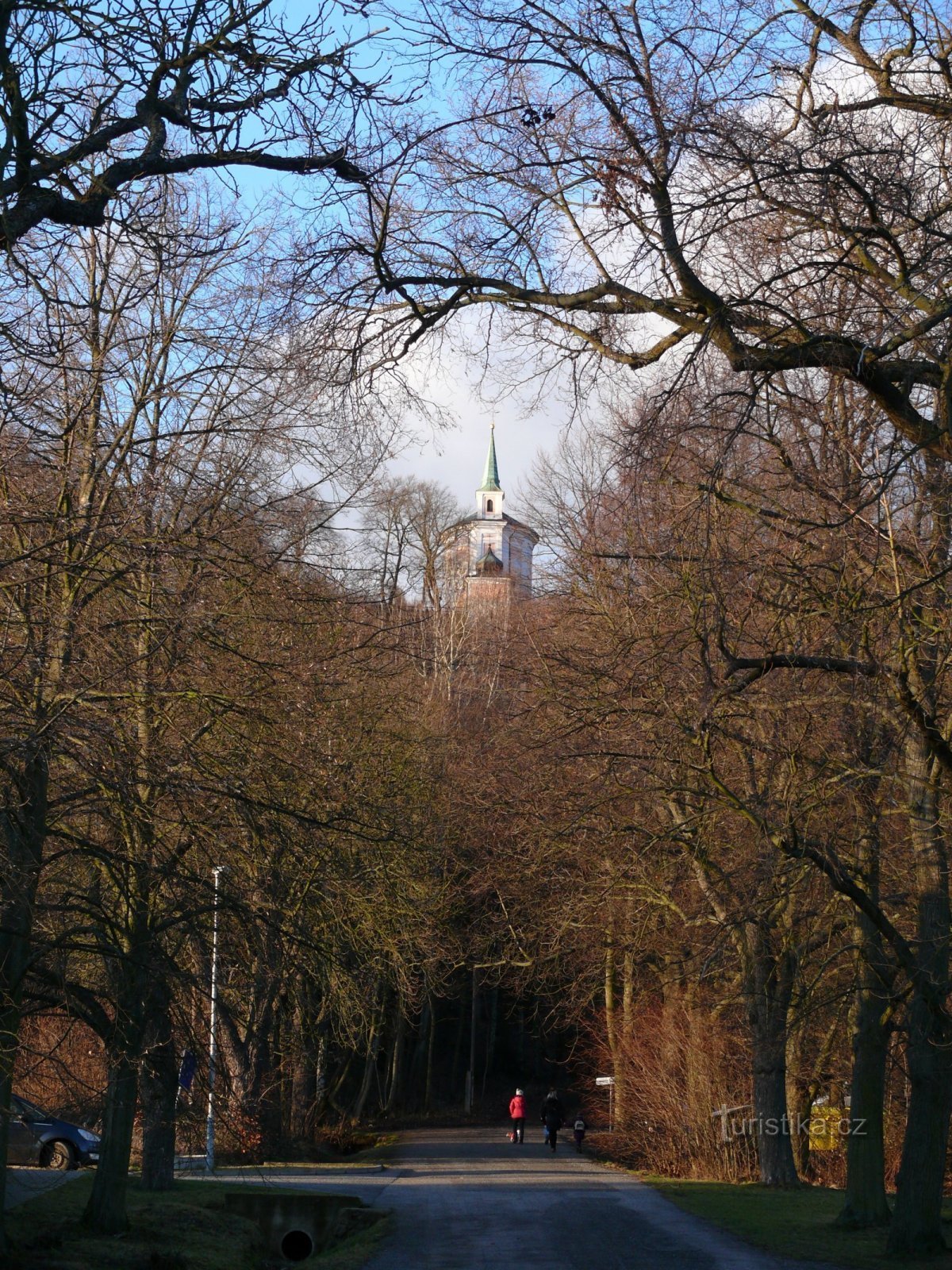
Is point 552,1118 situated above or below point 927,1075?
below

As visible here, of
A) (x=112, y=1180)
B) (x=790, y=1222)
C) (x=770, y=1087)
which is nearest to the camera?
(x=112, y=1180)

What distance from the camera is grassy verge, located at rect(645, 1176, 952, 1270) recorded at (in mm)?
13094

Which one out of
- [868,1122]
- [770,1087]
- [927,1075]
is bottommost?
[770,1087]

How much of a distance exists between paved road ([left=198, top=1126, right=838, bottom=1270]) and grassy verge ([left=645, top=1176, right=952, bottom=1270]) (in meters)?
0.32

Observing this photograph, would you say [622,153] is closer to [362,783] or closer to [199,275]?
[199,275]

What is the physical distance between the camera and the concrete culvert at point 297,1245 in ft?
61.4

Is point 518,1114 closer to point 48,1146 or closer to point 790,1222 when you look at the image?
point 48,1146

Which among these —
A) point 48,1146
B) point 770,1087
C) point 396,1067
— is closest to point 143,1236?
point 48,1146

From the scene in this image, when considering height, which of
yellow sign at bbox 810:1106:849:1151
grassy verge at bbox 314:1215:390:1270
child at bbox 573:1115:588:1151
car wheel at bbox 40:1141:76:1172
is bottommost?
child at bbox 573:1115:588:1151

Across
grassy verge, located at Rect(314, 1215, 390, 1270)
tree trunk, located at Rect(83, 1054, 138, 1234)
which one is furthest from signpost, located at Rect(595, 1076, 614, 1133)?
tree trunk, located at Rect(83, 1054, 138, 1234)

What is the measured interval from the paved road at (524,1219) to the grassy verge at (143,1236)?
4.91 feet

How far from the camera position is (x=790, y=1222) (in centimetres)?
1617

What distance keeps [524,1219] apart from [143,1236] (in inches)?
208

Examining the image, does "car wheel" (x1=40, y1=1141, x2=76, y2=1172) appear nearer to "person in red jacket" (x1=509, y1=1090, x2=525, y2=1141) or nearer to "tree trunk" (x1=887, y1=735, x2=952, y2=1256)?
"tree trunk" (x1=887, y1=735, x2=952, y2=1256)
